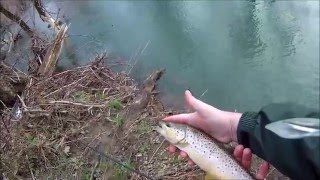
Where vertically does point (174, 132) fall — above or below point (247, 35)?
above

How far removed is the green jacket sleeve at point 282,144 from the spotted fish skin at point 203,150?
0.27 meters

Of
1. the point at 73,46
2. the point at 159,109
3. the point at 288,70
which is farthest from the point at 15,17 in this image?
the point at 288,70

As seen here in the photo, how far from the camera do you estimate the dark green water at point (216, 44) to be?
4988mm

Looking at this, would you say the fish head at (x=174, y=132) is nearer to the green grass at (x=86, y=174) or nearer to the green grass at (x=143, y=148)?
the green grass at (x=86, y=174)

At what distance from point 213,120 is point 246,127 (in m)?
0.30

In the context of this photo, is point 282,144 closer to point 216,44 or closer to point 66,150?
point 66,150

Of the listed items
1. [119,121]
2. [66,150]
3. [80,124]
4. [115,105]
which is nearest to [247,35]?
[115,105]

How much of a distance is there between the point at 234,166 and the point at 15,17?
15.8 ft

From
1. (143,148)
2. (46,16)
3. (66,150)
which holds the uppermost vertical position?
(46,16)

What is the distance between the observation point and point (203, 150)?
1817 millimetres

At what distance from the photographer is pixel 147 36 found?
6605 mm

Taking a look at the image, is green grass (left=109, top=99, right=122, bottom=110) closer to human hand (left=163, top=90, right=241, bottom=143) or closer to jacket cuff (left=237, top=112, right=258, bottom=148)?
human hand (left=163, top=90, right=241, bottom=143)

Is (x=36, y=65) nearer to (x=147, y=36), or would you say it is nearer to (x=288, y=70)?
(x=147, y=36)

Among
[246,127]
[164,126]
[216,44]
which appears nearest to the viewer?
[246,127]
